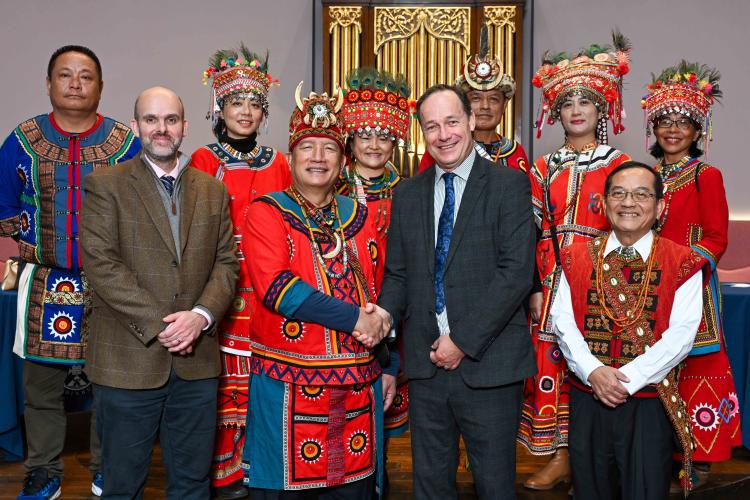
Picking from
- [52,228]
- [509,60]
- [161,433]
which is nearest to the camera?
[161,433]

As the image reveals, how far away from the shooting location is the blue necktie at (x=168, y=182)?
2.42m

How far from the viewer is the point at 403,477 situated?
335 cm

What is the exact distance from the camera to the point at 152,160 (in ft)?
7.98

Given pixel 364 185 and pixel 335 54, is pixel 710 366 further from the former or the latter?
pixel 335 54

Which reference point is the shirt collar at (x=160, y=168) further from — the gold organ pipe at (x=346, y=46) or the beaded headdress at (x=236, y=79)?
the gold organ pipe at (x=346, y=46)

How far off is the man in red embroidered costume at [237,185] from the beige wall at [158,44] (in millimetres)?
2883

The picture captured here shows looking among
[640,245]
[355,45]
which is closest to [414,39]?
[355,45]

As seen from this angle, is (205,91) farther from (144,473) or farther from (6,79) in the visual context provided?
(144,473)

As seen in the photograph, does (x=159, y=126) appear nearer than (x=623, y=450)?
No

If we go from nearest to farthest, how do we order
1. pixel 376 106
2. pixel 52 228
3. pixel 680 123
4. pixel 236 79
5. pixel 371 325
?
pixel 371 325 < pixel 52 228 < pixel 376 106 < pixel 236 79 < pixel 680 123

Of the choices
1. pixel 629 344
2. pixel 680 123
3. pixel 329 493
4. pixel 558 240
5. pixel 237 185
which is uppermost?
pixel 680 123

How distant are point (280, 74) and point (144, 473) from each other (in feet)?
14.4

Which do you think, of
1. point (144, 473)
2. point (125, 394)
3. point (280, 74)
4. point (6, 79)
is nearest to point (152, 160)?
point (125, 394)

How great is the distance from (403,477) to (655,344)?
1514 millimetres
